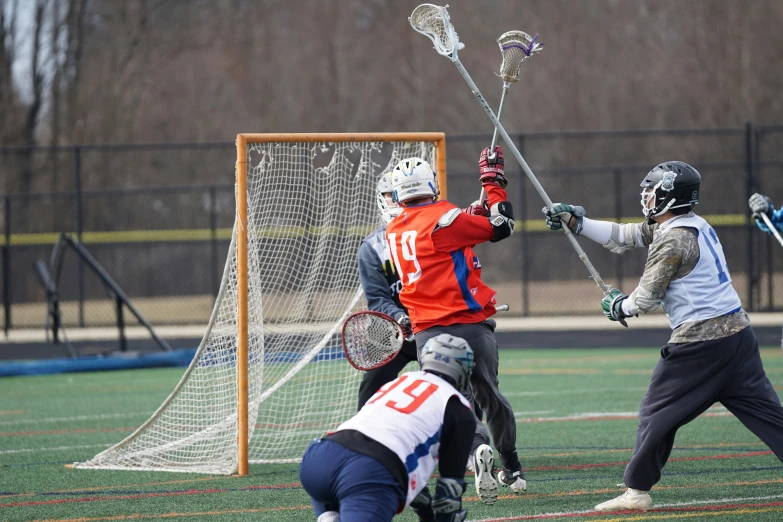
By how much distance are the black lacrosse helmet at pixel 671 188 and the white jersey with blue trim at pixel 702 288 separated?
96 millimetres

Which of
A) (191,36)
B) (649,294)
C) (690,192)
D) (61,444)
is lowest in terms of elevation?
(61,444)

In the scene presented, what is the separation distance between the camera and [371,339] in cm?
641

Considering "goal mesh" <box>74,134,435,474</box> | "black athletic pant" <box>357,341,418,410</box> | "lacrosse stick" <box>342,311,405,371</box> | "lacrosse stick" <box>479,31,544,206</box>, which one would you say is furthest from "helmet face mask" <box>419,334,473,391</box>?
"goal mesh" <box>74,134,435,474</box>

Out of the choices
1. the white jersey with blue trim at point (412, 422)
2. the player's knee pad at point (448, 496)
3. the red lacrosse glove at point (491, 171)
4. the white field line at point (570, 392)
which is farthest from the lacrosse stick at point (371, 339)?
the white field line at point (570, 392)

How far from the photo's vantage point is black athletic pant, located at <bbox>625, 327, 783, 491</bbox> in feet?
18.0

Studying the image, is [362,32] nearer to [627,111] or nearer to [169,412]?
[627,111]

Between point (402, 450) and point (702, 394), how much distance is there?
6.54ft

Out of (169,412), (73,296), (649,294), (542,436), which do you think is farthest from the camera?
Answer: (73,296)

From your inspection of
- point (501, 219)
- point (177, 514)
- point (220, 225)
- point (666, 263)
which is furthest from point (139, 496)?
point (220, 225)

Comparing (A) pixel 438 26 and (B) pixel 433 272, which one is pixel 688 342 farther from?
(A) pixel 438 26

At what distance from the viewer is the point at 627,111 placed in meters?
33.3

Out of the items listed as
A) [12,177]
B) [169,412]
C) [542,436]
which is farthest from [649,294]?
[12,177]

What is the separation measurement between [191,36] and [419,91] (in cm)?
787

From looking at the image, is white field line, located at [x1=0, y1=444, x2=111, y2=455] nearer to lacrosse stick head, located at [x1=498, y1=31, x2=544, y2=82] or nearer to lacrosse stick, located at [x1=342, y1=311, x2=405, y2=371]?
lacrosse stick, located at [x1=342, y1=311, x2=405, y2=371]
